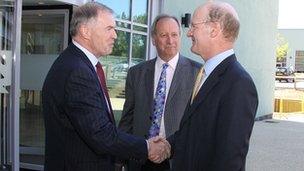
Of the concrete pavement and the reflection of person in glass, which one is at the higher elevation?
the reflection of person in glass

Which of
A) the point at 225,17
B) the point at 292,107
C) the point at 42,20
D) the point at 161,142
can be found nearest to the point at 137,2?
the point at 42,20

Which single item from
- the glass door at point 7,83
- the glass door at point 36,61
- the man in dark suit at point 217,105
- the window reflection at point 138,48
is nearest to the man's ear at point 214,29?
the man in dark suit at point 217,105

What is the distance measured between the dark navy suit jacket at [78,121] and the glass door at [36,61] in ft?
13.3

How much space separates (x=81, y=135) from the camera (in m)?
2.73

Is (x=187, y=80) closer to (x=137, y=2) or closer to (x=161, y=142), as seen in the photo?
(x=161, y=142)

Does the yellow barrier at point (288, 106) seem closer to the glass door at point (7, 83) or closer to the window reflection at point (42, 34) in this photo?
the window reflection at point (42, 34)

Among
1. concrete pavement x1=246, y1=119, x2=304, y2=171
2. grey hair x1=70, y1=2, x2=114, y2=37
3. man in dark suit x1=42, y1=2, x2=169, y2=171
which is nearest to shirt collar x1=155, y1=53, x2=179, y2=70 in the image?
man in dark suit x1=42, y1=2, x2=169, y2=171

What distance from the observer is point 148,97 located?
399 cm

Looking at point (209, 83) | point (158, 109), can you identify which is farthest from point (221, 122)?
point (158, 109)

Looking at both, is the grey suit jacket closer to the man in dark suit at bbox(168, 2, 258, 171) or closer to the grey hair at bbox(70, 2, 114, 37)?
the man in dark suit at bbox(168, 2, 258, 171)

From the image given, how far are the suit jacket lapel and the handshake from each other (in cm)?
57

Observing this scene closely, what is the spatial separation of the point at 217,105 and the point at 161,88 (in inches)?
57.6

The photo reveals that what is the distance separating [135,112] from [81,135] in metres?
1.38

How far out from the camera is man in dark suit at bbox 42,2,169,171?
8.82ft
